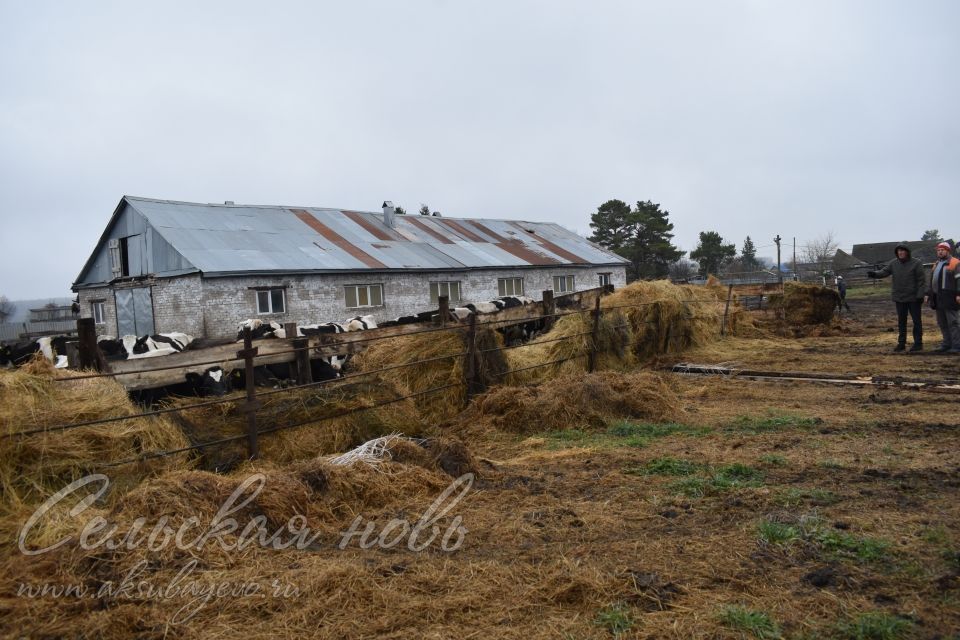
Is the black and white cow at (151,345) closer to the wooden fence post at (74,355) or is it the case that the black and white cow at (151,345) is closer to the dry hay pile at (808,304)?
the wooden fence post at (74,355)

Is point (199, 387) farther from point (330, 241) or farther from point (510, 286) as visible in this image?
point (510, 286)

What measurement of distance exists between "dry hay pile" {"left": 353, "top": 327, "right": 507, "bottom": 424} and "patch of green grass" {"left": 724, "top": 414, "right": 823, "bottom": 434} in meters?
3.24

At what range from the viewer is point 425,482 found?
522cm

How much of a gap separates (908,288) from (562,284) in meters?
17.2

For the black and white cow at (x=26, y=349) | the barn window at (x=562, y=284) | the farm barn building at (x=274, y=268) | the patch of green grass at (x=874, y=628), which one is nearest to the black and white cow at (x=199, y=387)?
the black and white cow at (x=26, y=349)

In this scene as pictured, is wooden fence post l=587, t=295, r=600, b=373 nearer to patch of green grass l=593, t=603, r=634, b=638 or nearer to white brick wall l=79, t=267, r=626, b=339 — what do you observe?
patch of green grass l=593, t=603, r=634, b=638

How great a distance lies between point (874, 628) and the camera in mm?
2809

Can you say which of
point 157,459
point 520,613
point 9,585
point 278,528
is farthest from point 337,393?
point 520,613

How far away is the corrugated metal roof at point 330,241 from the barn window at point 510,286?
0.68 m

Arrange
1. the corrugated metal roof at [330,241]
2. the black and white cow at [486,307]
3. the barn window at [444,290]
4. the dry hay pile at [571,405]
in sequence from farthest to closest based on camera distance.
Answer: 1. the barn window at [444,290]
2. the corrugated metal roof at [330,241]
3. the black and white cow at [486,307]
4. the dry hay pile at [571,405]

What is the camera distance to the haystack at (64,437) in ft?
15.0

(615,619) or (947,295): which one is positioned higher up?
(947,295)

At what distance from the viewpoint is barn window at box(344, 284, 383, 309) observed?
2056 cm

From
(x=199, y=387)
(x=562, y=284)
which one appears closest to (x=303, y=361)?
(x=199, y=387)
